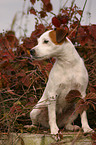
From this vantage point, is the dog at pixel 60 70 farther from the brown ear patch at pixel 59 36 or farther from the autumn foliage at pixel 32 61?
the autumn foliage at pixel 32 61

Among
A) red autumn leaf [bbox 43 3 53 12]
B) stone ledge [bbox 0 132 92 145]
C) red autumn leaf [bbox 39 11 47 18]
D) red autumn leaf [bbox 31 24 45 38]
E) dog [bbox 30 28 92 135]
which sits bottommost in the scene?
stone ledge [bbox 0 132 92 145]

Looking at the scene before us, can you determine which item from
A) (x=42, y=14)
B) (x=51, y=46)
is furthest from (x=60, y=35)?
(x=42, y=14)

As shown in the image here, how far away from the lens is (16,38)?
13.7 feet

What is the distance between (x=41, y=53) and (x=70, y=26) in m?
1.75

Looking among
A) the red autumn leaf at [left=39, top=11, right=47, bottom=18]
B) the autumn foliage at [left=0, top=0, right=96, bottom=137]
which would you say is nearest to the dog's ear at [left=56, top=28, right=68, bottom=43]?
the autumn foliage at [left=0, top=0, right=96, bottom=137]

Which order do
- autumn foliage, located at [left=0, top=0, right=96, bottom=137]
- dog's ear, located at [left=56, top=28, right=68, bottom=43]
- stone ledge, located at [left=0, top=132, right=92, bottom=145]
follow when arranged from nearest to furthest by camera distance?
stone ledge, located at [left=0, top=132, right=92, bottom=145], dog's ear, located at [left=56, top=28, right=68, bottom=43], autumn foliage, located at [left=0, top=0, right=96, bottom=137]

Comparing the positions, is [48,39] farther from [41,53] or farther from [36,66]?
[36,66]

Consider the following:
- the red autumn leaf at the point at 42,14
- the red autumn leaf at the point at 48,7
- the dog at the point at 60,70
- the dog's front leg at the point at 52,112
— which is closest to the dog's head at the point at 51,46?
the dog at the point at 60,70

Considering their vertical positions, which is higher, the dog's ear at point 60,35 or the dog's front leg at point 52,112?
the dog's ear at point 60,35

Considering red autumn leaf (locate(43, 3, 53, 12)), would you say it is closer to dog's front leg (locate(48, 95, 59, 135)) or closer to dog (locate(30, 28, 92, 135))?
dog (locate(30, 28, 92, 135))

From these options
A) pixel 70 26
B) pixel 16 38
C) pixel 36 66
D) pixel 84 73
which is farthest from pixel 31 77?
pixel 84 73

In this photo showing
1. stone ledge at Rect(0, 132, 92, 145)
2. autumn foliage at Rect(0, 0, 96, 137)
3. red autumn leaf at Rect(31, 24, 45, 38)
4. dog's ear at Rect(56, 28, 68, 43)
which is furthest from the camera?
red autumn leaf at Rect(31, 24, 45, 38)

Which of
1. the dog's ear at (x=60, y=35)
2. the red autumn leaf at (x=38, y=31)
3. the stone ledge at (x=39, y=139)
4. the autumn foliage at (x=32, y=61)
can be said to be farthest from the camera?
the red autumn leaf at (x=38, y=31)

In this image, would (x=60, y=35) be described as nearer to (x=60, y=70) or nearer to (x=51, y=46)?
(x=51, y=46)
